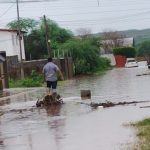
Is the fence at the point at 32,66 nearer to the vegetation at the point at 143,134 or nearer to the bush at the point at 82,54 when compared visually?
the bush at the point at 82,54

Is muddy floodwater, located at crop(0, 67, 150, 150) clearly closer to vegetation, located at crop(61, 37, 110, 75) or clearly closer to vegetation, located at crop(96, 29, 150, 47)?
vegetation, located at crop(61, 37, 110, 75)

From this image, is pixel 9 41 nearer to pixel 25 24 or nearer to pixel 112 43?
pixel 25 24

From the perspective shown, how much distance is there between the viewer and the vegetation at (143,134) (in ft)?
31.3

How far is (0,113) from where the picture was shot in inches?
776

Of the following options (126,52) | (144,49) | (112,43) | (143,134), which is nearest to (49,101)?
(143,134)

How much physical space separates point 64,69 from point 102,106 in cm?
4329

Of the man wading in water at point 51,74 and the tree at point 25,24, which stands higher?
the tree at point 25,24

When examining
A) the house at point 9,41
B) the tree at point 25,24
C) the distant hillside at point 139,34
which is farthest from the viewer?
the distant hillside at point 139,34

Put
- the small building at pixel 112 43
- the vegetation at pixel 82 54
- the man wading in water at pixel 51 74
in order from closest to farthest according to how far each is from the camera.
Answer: the man wading in water at pixel 51 74, the vegetation at pixel 82 54, the small building at pixel 112 43

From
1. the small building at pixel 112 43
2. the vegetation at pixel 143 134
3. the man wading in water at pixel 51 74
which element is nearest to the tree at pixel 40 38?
the small building at pixel 112 43

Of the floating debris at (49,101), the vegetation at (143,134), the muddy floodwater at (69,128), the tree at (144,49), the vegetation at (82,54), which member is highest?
the tree at (144,49)

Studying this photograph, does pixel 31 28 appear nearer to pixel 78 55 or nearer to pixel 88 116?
pixel 78 55

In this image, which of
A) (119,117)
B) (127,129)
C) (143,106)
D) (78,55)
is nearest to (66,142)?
(127,129)

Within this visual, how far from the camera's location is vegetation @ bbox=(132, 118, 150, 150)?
9527mm
